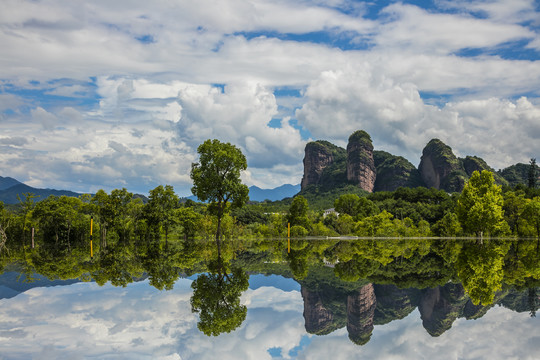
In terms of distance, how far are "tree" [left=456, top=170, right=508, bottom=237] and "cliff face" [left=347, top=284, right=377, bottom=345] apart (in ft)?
159

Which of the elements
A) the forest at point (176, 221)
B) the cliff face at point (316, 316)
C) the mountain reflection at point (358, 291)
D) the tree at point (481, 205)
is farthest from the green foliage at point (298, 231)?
the cliff face at point (316, 316)

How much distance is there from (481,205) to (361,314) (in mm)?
52108

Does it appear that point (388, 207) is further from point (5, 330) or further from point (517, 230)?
point (5, 330)

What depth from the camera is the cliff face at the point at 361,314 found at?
7405 millimetres

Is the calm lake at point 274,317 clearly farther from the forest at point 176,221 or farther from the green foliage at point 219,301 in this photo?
the forest at point 176,221

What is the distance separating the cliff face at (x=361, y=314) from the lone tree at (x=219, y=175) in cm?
3474

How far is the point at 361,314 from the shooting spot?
8.98m

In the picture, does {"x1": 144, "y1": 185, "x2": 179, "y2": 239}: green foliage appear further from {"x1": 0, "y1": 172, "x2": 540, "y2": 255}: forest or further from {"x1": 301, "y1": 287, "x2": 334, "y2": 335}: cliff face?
{"x1": 301, "y1": 287, "x2": 334, "y2": 335}: cliff face

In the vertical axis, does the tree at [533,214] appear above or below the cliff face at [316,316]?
below

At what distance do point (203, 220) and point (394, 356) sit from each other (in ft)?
177

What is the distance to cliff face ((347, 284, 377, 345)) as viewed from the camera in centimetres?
740

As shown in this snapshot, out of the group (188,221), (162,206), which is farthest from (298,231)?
(162,206)

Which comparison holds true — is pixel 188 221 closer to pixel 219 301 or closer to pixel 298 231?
pixel 298 231

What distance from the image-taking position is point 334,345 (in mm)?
6816
